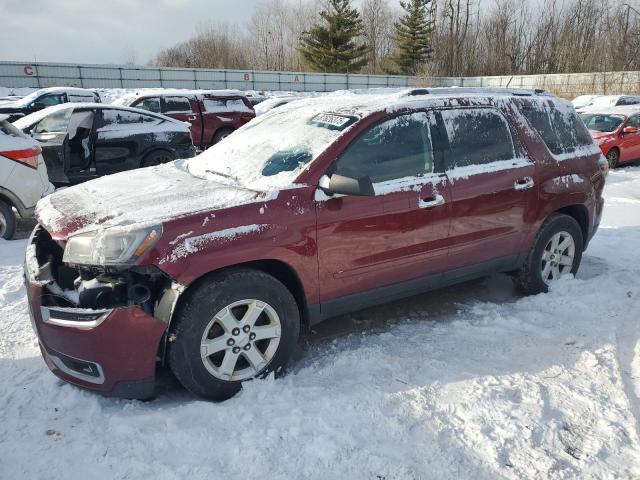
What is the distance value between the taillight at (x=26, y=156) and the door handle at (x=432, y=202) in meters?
5.15

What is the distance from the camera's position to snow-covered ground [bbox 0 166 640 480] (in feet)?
7.98

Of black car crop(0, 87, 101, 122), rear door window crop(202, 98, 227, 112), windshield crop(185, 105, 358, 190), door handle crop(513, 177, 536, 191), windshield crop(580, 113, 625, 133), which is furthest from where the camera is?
black car crop(0, 87, 101, 122)

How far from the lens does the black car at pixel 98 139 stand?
8281mm

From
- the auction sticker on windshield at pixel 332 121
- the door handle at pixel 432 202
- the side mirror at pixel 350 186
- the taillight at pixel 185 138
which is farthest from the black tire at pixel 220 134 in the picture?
the side mirror at pixel 350 186

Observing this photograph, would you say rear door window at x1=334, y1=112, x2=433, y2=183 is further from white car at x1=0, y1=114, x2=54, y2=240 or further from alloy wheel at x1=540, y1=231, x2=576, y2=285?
white car at x1=0, y1=114, x2=54, y2=240

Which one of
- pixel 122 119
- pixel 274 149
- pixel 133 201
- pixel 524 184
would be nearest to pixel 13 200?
pixel 122 119

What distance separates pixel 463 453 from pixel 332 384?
0.89 metres

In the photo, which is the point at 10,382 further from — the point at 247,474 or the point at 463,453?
the point at 463,453

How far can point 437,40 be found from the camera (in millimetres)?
54344

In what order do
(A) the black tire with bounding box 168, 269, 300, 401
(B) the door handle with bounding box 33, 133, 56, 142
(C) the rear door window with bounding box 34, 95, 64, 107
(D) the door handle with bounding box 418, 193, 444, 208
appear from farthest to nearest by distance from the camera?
1. (C) the rear door window with bounding box 34, 95, 64, 107
2. (B) the door handle with bounding box 33, 133, 56, 142
3. (D) the door handle with bounding box 418, 193, 444, 208
4. (A) the black tire with bounding box 168, 269, 300, 401

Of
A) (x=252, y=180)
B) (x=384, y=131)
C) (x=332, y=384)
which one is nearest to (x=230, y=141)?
(x=252, y=180)

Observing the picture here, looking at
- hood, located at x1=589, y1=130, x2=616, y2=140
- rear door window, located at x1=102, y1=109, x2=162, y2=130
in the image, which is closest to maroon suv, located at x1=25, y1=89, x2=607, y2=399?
rear door window, located at x1=102, y1=109, x2=162, y2=130

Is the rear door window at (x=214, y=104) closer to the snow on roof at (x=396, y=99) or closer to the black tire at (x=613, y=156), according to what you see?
the black tire at (x=613, y=156)

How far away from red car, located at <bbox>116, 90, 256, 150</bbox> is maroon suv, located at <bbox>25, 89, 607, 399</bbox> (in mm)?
9926
